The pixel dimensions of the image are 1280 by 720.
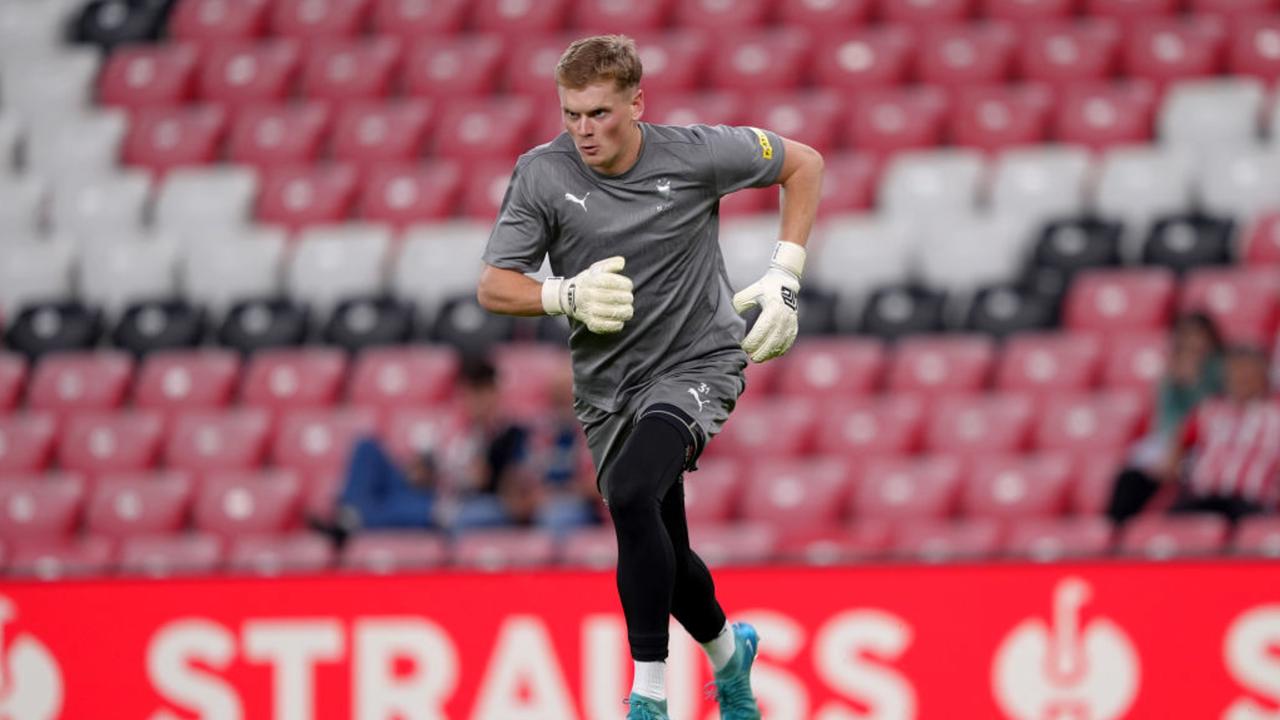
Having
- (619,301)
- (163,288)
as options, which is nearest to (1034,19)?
(163,288)

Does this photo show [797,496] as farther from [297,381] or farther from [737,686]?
[737,686]

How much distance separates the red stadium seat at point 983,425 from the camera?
362 inches

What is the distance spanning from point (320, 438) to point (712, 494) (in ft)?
7.47

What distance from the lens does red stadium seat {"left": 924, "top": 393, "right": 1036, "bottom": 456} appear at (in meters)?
9.19

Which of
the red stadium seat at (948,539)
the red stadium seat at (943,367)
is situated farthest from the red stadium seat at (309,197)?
the red stadium seat at (948,539)

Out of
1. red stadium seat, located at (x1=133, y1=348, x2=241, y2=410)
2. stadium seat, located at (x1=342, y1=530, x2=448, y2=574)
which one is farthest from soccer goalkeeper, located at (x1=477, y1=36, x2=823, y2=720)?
red stadium seat, located at (x1=133, y1=348, x2=241, y2=410)

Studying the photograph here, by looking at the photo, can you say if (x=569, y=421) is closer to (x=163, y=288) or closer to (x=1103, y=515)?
(x=1103, y=515)

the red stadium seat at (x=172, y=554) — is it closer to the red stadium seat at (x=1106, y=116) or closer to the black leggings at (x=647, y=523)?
the black leggings at (x=647, y=523)

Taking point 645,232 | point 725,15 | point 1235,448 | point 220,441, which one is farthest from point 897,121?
point 645,232

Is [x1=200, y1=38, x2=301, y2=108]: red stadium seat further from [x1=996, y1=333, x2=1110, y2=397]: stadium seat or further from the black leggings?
the black leggings

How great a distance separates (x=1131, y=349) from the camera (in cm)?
938

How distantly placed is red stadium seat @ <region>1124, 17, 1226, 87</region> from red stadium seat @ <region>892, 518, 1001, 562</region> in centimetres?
358

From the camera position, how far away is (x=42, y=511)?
33.2 feet

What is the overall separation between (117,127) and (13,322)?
179 centimetres
